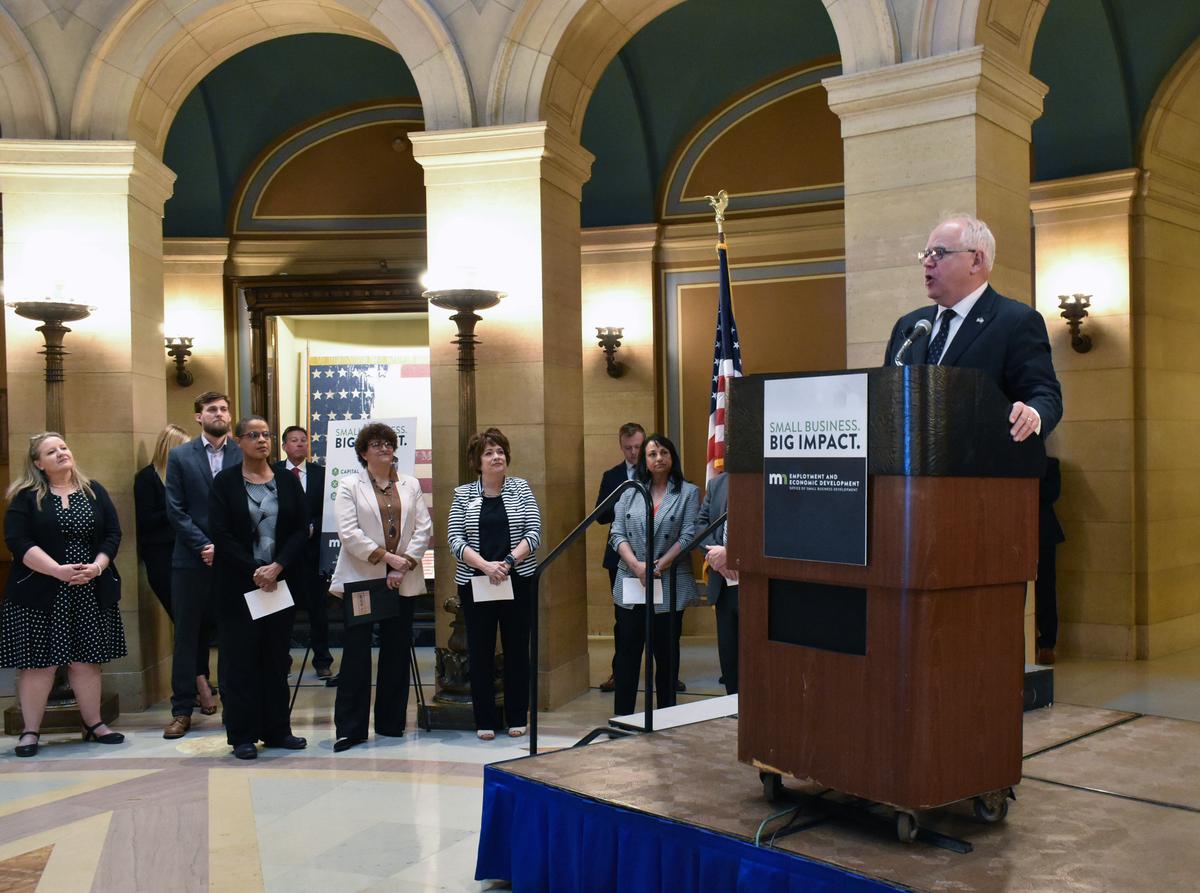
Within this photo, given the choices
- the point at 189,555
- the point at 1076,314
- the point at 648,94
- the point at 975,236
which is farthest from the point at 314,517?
the point at 1076,314

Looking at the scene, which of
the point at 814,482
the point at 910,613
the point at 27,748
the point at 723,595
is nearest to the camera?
the point at 910,613

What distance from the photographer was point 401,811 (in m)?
4.64

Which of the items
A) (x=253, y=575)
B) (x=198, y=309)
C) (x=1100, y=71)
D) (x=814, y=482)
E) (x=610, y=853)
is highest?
(x=1100, y=71)

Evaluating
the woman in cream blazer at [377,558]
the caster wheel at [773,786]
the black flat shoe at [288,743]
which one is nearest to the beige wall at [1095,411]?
the woman in cream blazer at [377,558]

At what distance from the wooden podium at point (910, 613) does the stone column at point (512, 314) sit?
12.4 ft

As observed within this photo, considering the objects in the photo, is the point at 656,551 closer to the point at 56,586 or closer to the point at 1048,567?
the point at 56,586

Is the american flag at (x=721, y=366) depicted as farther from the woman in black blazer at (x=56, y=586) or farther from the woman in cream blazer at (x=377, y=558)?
the woman in black blazer at (x=56, y=586)

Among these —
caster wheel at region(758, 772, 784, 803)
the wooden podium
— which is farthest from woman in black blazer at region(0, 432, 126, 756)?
the wooden podium

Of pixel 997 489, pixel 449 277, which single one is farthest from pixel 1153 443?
pixel 997 489

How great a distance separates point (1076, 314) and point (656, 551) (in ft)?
12.3

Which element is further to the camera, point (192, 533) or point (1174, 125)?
point (1174, 125)

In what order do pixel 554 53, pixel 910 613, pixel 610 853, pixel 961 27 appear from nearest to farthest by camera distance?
pixel 910 613, pixel 610 853, pixel 961 27, pixel 554 53

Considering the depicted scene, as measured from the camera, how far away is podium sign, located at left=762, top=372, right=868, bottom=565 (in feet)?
8.29

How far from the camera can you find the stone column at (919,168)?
529cm
